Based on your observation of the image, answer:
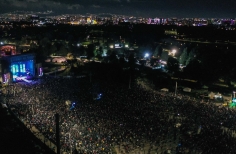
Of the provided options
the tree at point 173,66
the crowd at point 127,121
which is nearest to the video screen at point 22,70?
the crowd at point 127,121

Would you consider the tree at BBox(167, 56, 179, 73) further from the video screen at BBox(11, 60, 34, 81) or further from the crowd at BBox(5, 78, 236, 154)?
the video screen at BBox(11, 60, 34, 81)

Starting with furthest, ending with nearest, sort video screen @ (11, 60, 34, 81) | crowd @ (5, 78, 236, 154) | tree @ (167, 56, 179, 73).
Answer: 1. tree @ (167, 56, 179, 73)
2. video screen @ (11, 60, 34, 81)
3. crowd @ (5, 78, 236, 154)

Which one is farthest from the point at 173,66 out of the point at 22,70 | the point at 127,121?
the point at 127,121

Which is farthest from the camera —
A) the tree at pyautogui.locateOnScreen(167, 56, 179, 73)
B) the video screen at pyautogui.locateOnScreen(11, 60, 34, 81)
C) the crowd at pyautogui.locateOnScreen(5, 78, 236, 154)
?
the tree at pyautogui.locateOnScreen(167, 56, 179, 73)

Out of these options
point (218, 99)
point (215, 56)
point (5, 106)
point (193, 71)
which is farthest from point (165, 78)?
point (5, 106)

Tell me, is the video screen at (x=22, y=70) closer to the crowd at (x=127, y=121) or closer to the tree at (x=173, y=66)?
the crowd at (x=127, y=121)

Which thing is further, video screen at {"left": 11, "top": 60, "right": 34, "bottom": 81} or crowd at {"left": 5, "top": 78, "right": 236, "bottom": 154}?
video screen at {"left": 11, "top": 60, "right": 34, "bottom": 81}

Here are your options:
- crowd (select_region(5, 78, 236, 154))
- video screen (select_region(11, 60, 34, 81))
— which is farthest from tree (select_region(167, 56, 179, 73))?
video screen (select_region(11, 60, 34, 81))

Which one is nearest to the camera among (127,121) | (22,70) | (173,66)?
(127,121)

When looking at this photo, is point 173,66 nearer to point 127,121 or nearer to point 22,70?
point 22,70
